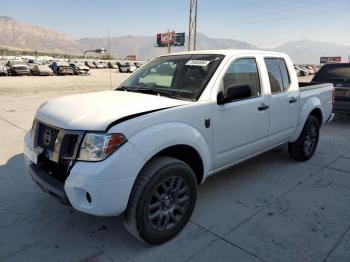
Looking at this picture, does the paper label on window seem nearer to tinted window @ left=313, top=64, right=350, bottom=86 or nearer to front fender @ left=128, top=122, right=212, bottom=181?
front fender @ left=128, top=122, right=212, bottom=181

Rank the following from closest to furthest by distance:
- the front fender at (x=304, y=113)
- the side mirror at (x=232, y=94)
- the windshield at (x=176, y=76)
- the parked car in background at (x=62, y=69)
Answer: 1. the side mirror at (x=232, y=94)
2. the windshield at (x=176, y=76)
3. the front fender at (x=304, y=113)
4. the parked car in background at (x=62, y=69)

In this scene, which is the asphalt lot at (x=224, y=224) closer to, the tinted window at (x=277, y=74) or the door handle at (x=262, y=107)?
the door handle at (x=262, y=107)

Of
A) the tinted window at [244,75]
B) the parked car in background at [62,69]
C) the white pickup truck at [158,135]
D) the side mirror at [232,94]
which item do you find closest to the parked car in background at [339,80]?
the white pickup truck at [158,135]

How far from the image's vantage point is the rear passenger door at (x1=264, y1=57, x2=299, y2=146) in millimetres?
4121

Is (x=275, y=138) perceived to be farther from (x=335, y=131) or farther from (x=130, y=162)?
(x=335, y=131)

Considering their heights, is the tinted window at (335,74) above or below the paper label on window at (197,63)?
Result: below

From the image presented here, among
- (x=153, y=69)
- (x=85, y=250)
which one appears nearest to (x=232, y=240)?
(x=85, y=250)

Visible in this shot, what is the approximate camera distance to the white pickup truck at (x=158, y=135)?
2.43 m

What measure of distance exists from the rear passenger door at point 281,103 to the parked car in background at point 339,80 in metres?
3.93

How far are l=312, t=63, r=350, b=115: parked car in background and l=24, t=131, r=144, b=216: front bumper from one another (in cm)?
696

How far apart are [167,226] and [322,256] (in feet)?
4.51

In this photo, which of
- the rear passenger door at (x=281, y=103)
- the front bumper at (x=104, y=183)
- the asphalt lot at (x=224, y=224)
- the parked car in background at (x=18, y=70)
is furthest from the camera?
the parked car in background at (x=18, y=70)

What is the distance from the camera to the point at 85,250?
9.07 feet

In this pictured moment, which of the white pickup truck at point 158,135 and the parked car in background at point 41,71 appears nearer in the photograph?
the white pickup truck at point 158,135
